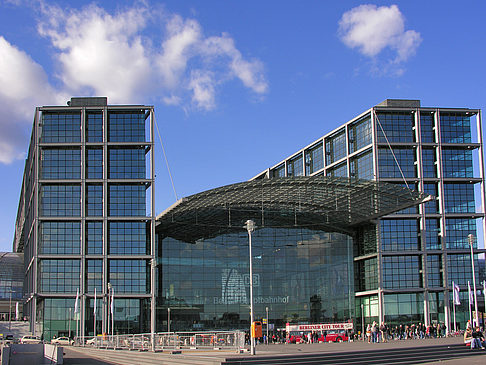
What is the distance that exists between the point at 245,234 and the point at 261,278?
227 inches

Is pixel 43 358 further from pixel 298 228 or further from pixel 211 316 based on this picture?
pixel 298 228

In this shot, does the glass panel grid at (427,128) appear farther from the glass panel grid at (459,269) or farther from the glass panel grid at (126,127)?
the glass panel grid at (126,127)

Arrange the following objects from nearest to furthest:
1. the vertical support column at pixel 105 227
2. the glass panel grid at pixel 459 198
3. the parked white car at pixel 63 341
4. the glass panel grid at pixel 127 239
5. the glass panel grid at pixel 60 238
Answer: the parked white car at pixel 63 341 < the vertical support column at pixel 105 227 < the glass panel grid at pixel 60 238 < the glass panel grid at pixel 127 239 < the glass panel grid at pixel 459 198

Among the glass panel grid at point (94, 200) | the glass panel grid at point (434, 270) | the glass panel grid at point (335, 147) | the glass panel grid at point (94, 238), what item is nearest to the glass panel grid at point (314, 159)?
the glass panel grid at point (335, 147)

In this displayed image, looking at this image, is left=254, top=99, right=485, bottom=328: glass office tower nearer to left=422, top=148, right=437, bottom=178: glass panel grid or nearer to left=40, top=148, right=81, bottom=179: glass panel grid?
left=422, top=148, right=437, bottom=178: glass panel grid

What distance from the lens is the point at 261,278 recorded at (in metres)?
77.9

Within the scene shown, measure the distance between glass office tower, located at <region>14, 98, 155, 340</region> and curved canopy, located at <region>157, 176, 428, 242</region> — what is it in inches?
200

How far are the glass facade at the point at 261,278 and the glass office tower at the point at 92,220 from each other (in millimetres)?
4641

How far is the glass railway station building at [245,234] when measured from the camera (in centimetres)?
7162

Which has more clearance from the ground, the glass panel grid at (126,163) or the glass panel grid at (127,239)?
the glass panel grid at (126,163)

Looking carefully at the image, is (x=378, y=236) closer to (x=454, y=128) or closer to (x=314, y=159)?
(x=454, y=128)

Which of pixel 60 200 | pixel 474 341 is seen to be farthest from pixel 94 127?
pixel 474 341

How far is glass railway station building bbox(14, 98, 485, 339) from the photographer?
7162 centimetres

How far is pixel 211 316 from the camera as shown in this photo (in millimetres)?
76250
